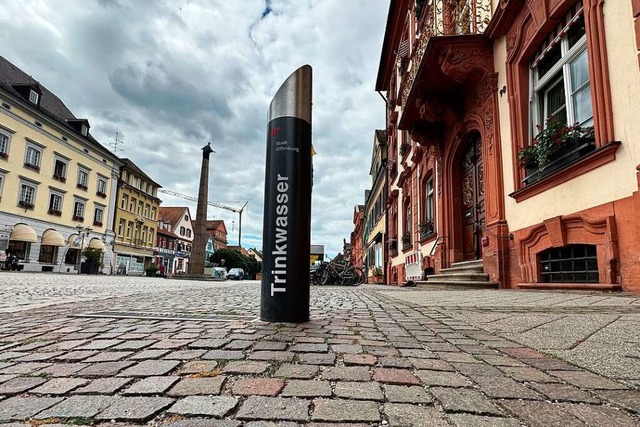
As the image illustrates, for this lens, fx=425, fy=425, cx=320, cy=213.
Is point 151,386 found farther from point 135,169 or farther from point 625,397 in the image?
point 135,169

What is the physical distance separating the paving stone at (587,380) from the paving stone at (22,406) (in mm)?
2033

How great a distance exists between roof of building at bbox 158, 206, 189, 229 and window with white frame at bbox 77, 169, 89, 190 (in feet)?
98.9

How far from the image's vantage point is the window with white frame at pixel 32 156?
1208 inches

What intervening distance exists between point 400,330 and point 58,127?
124 ft

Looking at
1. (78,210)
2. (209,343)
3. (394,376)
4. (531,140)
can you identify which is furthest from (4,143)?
(394,376)

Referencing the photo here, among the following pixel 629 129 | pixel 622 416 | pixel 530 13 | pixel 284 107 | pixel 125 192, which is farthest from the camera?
pixel 125 192

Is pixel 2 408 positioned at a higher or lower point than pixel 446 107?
lower

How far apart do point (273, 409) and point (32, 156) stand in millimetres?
36836

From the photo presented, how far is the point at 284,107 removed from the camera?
11.6ft

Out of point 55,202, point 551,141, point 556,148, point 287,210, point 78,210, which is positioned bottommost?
point 287,210

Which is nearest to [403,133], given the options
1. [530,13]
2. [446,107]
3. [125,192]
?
[446,107]

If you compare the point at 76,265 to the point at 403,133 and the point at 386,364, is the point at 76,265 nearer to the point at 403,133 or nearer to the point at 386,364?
the point at 403,133

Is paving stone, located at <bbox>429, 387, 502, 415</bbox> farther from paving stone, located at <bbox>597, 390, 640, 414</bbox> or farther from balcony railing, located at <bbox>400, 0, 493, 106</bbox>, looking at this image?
balcony railing, located at <bbox>400, 0, 493, 106</bbox>

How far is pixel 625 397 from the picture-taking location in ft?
5.27
